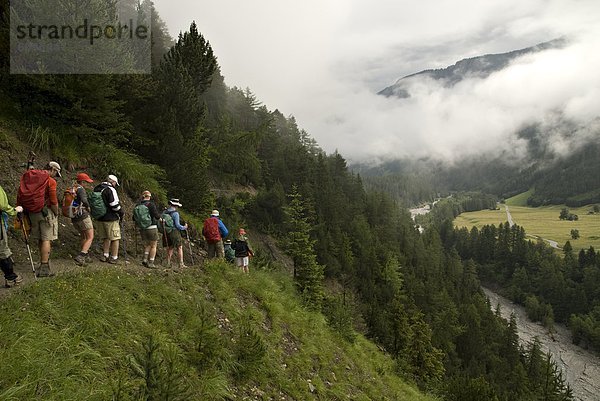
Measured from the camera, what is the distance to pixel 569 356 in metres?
82.0

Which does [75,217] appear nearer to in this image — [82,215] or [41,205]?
[82,215]

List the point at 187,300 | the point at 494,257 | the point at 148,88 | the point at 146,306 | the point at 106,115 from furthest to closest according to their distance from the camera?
the point at 494,257 < the point at 148,88 < the point at 106,115 < the point at 187,300 < the point at 146,306

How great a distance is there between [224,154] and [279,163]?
2064cm

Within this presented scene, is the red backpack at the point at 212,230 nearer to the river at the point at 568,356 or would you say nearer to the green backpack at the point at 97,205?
the green backpack at the point at 97,205

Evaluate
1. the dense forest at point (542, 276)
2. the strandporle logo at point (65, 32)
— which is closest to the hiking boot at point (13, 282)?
the strandporle logo at point (65, 32)

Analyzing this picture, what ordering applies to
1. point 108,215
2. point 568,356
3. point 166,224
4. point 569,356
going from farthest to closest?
point 569,356, point 568,356, point 166,224, point 108,215

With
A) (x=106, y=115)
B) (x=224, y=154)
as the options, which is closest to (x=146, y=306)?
(x=106, y=115)

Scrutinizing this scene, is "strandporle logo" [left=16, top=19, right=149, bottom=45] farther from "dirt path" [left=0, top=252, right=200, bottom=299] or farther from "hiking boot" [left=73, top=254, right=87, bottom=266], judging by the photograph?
"hiking boot" [left=73, top=254, right=87, bottom=266]

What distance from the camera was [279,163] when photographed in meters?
61.3

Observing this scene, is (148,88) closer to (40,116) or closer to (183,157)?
(183,157)

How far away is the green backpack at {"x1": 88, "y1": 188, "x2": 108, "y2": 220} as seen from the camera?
10239 millimetres

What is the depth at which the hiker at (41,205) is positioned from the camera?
8445 mm

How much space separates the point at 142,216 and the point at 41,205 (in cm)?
306

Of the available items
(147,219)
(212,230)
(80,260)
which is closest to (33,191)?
(80,260)
